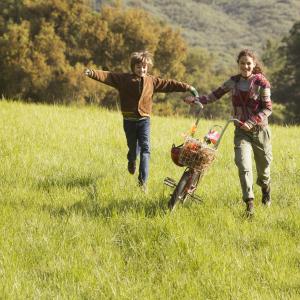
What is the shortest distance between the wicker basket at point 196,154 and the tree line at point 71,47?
30284mm

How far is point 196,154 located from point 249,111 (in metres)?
1.05

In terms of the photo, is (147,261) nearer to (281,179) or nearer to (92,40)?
(281,179)

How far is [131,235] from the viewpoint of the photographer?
17.3ft

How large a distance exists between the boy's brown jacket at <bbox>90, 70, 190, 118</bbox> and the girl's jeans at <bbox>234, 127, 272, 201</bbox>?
1.21 meters

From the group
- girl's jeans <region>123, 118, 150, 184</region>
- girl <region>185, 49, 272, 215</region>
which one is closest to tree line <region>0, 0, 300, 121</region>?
girl's jeans <region>123, 118, 150, 184</region>

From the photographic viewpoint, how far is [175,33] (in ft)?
147

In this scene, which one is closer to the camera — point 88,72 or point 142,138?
point 88,72

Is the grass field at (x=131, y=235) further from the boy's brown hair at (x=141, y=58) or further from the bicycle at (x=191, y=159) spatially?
the boy's brown hair at (x=141, y=58)

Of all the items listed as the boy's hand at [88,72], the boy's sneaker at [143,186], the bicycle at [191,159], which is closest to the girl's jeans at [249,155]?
the bicycle at [191,159]

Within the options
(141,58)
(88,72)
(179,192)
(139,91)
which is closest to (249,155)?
(179,192)

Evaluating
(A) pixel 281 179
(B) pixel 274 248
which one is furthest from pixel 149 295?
(A) pixel 281 179

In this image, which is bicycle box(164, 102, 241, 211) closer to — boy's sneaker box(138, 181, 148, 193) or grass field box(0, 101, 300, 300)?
grass field box(0, 101, 300, 300)

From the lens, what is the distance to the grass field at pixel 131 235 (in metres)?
4.24

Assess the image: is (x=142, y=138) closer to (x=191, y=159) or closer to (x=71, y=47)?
(x=191, y=159)
